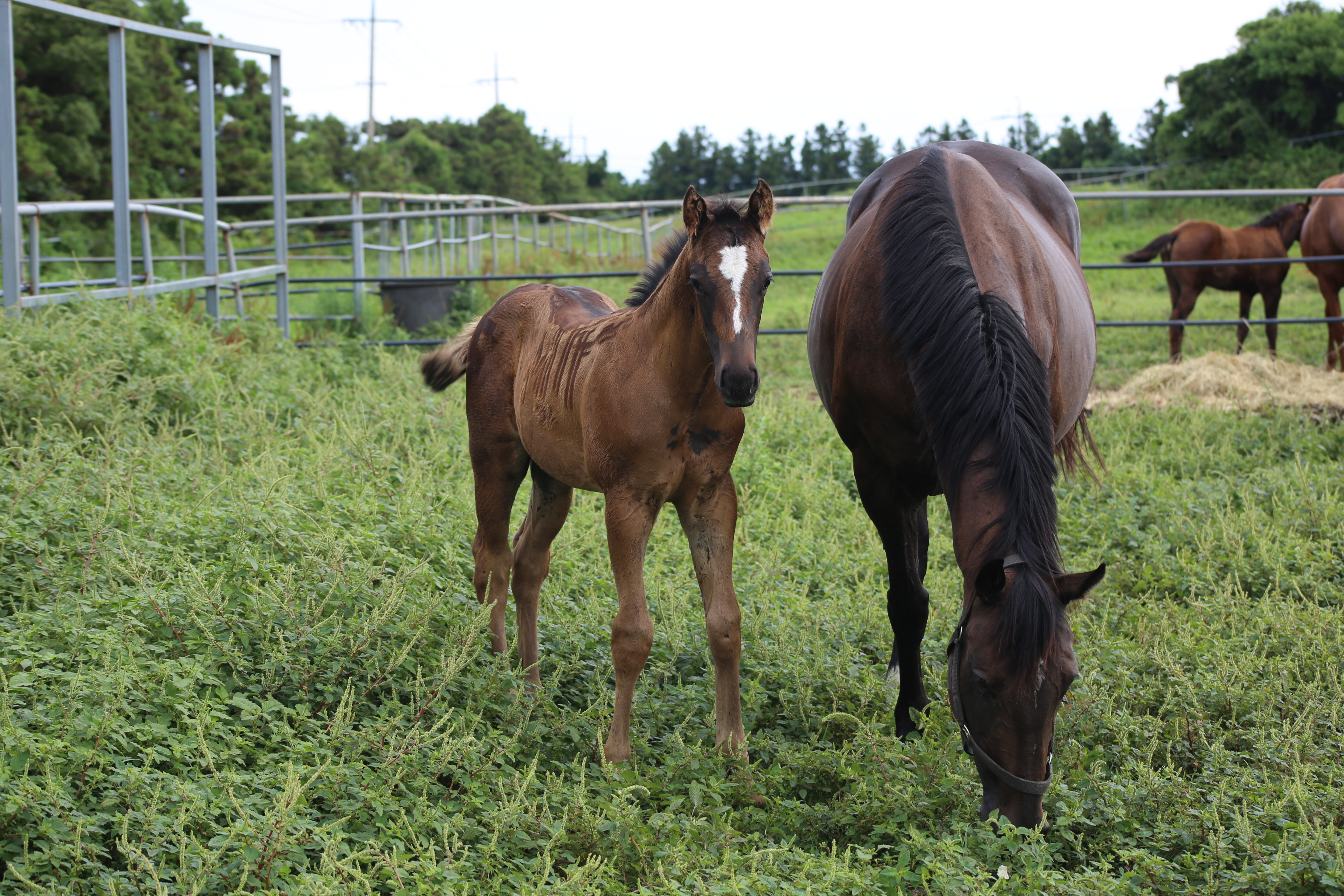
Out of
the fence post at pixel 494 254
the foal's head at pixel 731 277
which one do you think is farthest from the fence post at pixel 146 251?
the foal's head at pixel 731 277

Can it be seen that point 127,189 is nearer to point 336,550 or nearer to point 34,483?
point 34,483

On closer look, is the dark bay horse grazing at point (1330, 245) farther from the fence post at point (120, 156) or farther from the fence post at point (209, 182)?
the fence post at point (120, 156)

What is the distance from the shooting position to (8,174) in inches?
220

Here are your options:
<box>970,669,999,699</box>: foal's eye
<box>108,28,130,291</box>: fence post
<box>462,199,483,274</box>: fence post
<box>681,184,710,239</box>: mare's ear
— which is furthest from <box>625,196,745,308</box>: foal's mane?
<box>462,199,483,274</box>: fence post

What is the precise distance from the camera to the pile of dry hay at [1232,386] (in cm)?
762

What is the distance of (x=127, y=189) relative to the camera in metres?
6.43

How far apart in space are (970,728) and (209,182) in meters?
7.24

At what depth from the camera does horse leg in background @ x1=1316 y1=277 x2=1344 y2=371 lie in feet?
31.2

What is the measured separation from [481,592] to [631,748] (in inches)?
42.2

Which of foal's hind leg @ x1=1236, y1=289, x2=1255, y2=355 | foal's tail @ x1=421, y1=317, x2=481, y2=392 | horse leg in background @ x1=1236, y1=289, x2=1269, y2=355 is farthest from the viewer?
foal's hind leg @ x1=1236, y1=289, x2=1255, y2=355

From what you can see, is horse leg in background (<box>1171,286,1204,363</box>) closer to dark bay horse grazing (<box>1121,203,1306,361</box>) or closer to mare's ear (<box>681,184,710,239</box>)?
dark bay horse grazing (<box>1121,203,1306,361</box>)

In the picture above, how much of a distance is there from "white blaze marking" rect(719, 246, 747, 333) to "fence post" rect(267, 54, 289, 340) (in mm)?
6355

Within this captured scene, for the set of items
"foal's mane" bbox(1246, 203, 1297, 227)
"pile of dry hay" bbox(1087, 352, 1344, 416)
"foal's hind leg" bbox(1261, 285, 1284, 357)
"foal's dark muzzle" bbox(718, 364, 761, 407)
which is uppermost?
"foal's mane" bbox(1246, 203, 1297, 227)

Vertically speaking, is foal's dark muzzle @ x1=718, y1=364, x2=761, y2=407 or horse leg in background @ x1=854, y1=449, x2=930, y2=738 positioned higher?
foal's dark muzzle @ x1=718, y1=364, x2=761, y2=407
